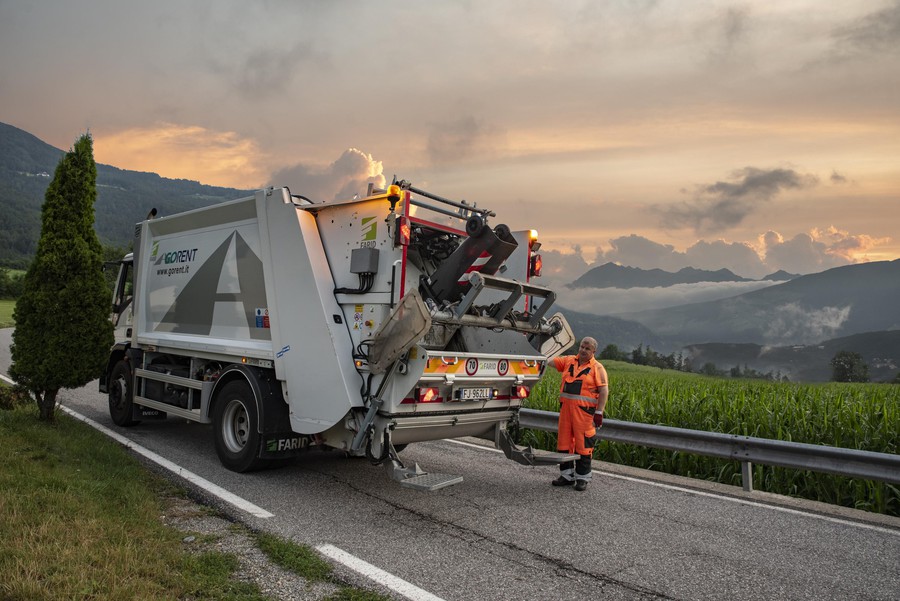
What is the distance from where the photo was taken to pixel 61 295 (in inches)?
327

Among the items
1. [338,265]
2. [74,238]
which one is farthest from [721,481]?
[74,238]

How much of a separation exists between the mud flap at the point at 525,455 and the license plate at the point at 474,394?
68 cm

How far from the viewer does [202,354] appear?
809cm

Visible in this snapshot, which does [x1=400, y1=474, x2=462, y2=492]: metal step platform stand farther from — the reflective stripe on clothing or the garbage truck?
the reflective stripe on clothing

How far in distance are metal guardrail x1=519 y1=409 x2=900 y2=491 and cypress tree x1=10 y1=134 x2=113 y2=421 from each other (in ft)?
20.7

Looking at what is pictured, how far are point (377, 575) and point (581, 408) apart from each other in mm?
3364

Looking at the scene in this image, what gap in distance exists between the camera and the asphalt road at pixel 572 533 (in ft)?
14.2

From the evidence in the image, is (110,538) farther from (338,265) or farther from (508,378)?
(508,378)

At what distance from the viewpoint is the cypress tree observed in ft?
27.1

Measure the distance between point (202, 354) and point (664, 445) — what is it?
5679 mm

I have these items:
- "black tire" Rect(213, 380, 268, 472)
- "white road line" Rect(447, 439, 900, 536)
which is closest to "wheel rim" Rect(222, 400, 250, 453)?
"black tire" Rect(213, 380, 268, 472)

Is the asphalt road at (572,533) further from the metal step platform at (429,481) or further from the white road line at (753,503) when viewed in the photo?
the metal step platform at (429,481)

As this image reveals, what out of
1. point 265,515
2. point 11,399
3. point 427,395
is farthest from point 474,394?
point 11,399

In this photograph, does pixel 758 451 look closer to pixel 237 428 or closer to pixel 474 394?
pixel 474 394
